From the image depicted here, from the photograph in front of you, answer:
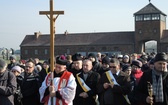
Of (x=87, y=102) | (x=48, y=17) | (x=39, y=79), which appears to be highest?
(x=48, y=17)

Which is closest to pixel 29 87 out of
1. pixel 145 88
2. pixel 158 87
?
pixel 145 88

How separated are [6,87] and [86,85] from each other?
6.33ft

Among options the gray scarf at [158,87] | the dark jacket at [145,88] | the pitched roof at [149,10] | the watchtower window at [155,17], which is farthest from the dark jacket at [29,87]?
the watchtower window at [155,17]

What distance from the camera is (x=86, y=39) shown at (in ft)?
211

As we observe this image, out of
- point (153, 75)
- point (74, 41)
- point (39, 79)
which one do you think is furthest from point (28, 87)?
point (74, 41)

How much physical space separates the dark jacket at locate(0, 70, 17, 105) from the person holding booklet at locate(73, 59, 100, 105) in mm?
1631

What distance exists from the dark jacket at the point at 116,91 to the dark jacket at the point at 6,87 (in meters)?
1.95

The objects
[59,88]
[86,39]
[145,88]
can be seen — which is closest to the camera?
[145,88]

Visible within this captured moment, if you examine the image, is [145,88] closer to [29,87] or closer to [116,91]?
[116,91]

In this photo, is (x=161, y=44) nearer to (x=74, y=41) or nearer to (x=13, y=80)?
(x=74, y=41)

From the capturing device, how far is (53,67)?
6.12m

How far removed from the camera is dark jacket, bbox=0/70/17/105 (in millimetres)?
6620

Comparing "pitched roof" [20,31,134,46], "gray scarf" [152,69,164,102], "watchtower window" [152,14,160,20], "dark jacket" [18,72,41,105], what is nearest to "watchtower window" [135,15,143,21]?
"watchtower window" [152,14,160,20]

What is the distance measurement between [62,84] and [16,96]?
5.93 ft
